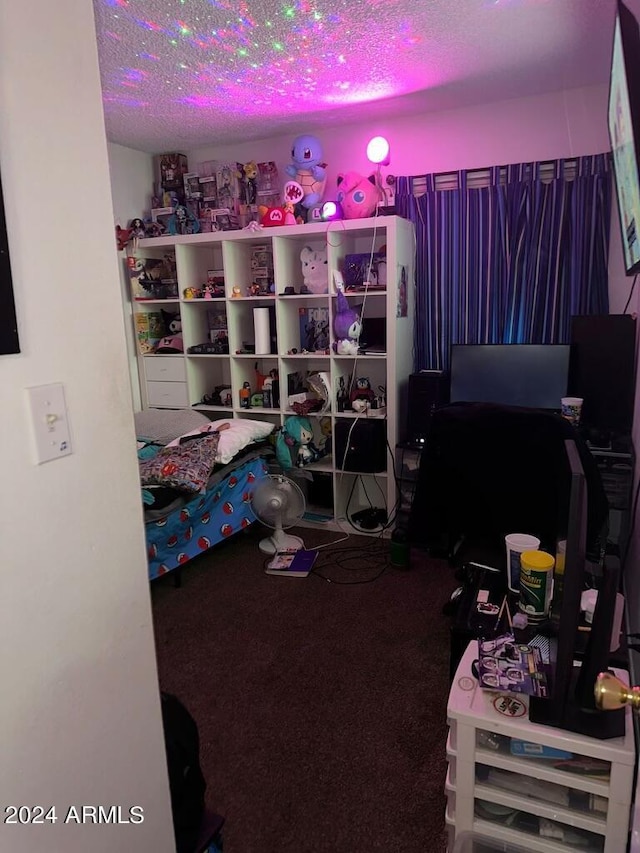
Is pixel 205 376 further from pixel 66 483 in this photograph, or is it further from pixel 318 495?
pixel 66 483

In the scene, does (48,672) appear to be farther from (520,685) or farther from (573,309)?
(573,309)

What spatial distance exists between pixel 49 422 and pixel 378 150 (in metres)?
2.73

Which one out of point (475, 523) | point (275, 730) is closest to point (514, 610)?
point (475, 523)

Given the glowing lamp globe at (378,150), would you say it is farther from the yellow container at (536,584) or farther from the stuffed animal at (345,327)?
the yellow container at (536,584)

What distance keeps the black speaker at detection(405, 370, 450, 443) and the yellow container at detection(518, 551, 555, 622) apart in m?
1.66

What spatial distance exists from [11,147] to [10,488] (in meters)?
0.48

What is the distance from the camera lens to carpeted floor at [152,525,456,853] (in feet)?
5.12

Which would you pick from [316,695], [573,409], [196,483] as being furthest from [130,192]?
[316,695]

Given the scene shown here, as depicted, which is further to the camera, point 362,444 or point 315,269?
point 315,269

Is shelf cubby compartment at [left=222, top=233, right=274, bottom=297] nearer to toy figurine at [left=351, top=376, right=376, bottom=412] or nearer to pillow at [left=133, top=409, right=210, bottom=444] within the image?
pillow at [left=133, top=409, right=210, bottom=444]

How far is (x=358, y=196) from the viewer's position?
3.13 meters

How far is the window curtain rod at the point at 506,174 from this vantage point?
2.89 meters

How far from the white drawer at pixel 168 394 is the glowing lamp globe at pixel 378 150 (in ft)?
5.79

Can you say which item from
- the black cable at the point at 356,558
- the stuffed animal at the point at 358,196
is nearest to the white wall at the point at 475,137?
the stuffed animal at the point at 358,196
